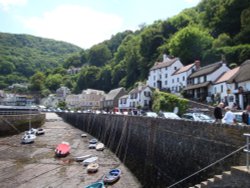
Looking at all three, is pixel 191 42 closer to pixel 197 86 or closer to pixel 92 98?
pixel 197 86

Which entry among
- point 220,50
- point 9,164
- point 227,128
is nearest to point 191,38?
point 220,50

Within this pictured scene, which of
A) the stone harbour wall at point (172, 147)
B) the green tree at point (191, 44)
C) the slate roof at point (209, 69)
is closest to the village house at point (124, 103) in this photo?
the green tree at point (191, 44)

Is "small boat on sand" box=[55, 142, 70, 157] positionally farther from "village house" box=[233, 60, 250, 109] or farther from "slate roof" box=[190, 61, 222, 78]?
"slate roof" box=[190, 61, 222, 78]

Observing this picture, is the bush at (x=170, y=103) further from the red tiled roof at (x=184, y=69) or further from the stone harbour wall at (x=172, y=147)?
→ the stone harbour wall at (x=172, y=147)

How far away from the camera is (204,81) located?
59.0m

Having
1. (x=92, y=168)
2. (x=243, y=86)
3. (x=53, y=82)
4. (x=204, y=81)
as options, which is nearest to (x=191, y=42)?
(x=204, y=81)

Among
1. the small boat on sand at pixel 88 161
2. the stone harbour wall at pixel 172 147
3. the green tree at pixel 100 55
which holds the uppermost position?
the green tree at pixel 100 55

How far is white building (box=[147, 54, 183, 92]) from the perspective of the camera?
7381cm

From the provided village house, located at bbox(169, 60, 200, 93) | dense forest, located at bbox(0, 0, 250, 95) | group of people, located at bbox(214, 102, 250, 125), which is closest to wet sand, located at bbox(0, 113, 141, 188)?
group of people, located at bbox(214, 102, 250, 125)

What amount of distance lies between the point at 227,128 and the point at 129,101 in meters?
67.3

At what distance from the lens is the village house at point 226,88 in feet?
154

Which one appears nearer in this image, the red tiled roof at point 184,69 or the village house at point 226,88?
the village house at point 226,88

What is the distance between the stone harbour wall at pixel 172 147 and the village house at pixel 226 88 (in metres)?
19.7

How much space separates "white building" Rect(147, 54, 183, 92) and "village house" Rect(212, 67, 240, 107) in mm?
18025
